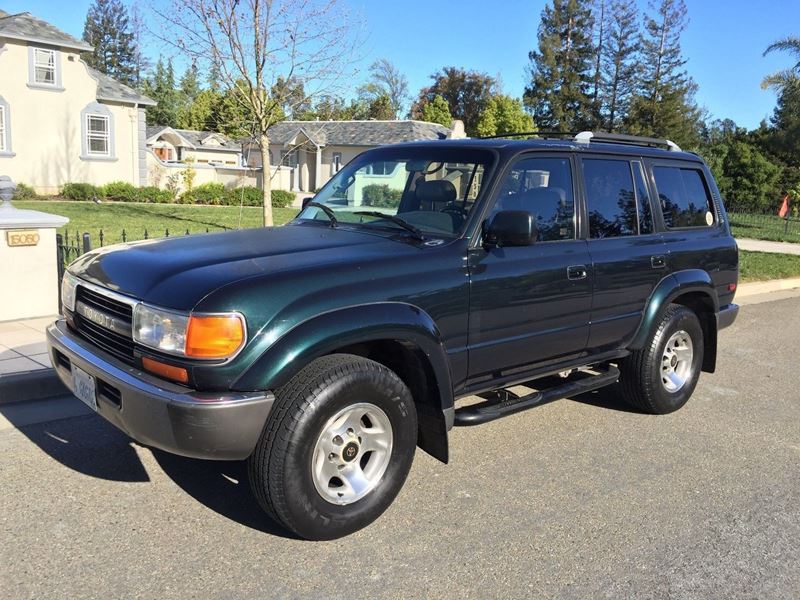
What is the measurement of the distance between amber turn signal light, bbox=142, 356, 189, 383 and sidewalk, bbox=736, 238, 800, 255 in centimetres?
1698

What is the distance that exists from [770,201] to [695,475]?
123 ft

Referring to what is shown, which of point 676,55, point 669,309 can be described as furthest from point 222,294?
point 676,55

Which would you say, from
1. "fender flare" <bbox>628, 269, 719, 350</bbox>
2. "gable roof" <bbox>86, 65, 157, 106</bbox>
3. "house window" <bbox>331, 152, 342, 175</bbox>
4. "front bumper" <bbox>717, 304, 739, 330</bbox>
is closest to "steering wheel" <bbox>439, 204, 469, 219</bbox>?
"fender flare" <bbox>628, 269, 719, 350</bbox>

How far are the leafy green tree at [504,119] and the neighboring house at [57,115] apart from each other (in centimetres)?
2706

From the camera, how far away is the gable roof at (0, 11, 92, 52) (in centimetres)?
2411

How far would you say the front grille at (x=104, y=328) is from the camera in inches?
135

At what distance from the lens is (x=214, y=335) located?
3078mm

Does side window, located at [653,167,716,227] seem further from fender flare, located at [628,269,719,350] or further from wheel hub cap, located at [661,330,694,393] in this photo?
wheel hub cap, located at [661,330,694,393]

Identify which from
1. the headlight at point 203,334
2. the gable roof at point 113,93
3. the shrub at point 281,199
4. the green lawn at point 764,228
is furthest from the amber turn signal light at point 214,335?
the gable roof at point 113,93

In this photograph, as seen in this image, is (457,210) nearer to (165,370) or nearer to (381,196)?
(381,196)

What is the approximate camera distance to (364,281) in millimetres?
3494

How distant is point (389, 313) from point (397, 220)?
35.8 inches

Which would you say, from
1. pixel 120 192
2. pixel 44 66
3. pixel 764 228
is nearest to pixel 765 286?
pixel 764 228

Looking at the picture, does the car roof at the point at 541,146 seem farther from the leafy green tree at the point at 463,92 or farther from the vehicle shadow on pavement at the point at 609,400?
the leafy green tree at the point at 463,92
